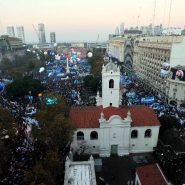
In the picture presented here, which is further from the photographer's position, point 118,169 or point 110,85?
point 110,85

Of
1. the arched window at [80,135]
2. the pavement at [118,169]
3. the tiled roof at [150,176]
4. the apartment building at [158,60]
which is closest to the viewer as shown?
the tiled roof at [150,176]

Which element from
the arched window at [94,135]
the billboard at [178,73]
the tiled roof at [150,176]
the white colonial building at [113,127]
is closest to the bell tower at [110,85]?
the white colonial building at [113,127]

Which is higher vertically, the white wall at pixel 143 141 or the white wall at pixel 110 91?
the white wall at pixel 110 91

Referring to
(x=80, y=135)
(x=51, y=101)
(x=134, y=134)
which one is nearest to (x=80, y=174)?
(x=80, y=135)

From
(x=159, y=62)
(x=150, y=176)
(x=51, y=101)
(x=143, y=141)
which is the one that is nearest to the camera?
(x=150, y=176)

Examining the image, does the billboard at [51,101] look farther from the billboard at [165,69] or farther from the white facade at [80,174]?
the billboard at [165,69]

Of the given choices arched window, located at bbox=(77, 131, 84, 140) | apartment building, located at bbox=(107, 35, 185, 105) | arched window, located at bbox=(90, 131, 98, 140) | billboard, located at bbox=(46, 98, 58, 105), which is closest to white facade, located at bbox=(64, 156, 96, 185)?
arched window, located at bbox=(77, 131, 84, 140)

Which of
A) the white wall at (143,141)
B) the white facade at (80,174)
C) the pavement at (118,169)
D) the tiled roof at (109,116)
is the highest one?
the tiled roof at (109,116)

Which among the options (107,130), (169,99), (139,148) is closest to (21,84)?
(107,130)

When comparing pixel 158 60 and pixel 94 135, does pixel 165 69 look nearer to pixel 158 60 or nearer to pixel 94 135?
pixel 158 60
